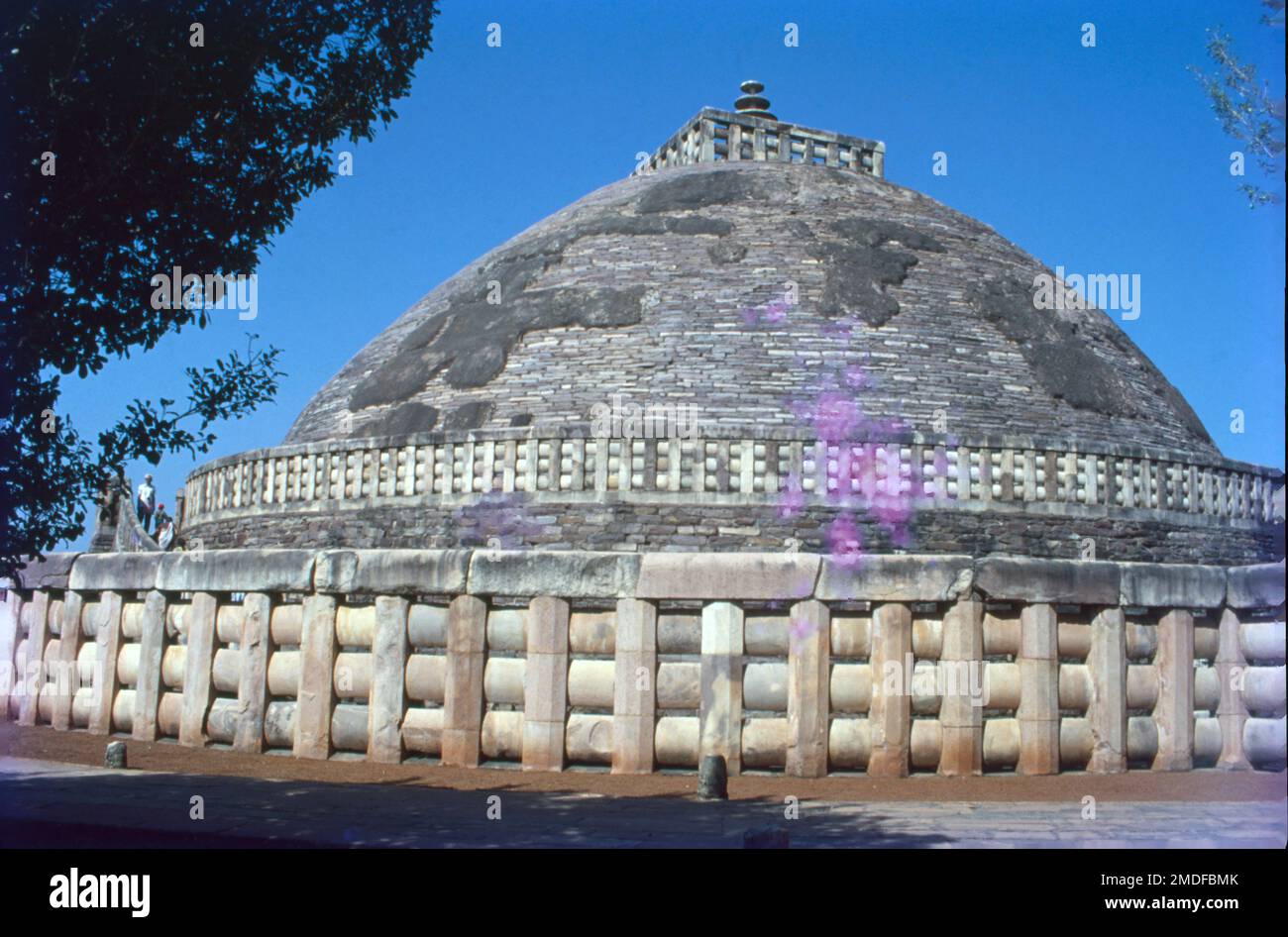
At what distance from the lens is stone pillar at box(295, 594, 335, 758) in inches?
344

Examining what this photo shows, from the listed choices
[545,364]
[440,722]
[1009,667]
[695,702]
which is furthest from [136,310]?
[545,364]

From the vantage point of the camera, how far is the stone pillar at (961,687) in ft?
26.6

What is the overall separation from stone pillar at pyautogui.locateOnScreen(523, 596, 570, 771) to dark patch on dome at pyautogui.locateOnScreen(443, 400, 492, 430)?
41.4 ft

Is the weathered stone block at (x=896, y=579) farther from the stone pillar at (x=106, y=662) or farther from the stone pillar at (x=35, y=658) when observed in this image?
the stone pillar at (x=35, y=658)

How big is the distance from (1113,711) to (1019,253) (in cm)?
2084

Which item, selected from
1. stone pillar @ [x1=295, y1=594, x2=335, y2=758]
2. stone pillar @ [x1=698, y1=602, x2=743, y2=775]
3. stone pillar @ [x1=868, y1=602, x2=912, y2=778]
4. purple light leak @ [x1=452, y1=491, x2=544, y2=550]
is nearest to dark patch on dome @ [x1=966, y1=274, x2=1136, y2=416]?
purple light leak @ [x1=452, y1=491, x2=544, y2=550]

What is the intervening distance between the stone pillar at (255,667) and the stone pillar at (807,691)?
386 cm

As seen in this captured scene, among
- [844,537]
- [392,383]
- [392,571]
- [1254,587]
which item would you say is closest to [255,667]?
[392,571]

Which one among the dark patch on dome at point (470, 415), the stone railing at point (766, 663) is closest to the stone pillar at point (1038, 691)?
the stone railing at point (766, 663)

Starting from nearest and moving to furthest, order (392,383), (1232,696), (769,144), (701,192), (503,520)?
(1232,696) < (503,520) < (392,383) < (701,192) < (769,144)

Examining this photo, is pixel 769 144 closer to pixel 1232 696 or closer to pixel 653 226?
pixel 653 226

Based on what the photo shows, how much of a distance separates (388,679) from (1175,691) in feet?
17.7

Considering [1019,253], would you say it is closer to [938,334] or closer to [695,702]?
[938,334]

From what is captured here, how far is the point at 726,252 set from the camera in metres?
24.4
